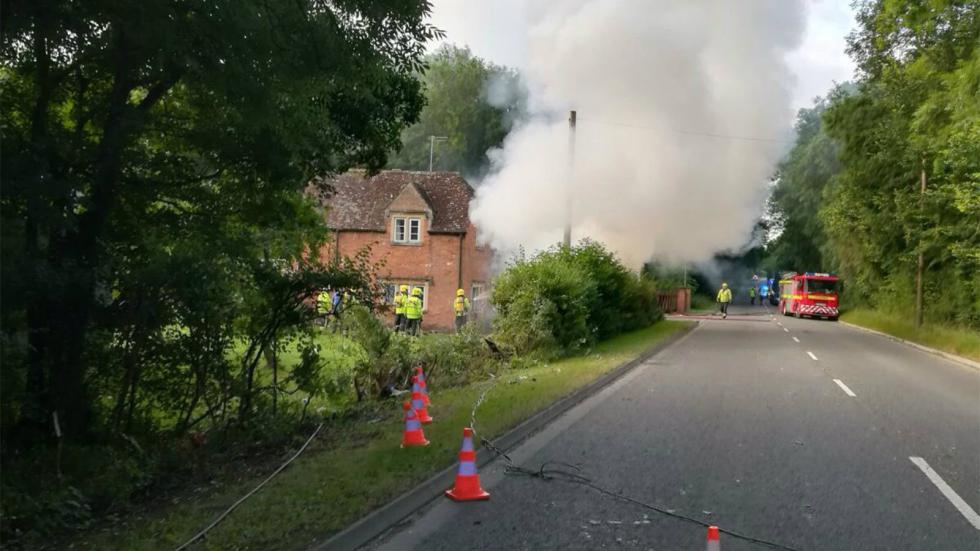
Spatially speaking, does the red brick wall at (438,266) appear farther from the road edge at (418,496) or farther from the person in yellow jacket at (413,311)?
the road edge at (418,496)

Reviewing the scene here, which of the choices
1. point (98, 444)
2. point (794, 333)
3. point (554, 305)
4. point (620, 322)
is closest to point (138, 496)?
point (98, 444)

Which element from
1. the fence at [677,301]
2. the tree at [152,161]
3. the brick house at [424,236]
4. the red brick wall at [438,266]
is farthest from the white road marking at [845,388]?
the fence at [677,301]

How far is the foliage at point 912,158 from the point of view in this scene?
21.4 m

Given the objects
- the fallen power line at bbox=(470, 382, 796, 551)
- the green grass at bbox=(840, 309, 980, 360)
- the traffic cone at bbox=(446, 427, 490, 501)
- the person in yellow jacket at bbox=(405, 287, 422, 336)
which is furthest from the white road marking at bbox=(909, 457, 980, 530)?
→ the person in yellow jacket at bbox=(405, 287, 422, 336)

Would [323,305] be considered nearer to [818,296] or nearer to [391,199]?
[391,199]

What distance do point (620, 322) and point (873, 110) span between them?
14.2m

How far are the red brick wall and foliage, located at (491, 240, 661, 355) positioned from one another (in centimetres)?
1427

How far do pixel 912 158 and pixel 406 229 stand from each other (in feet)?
68.2

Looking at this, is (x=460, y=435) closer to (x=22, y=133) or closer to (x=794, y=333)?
(x=22, y=133)

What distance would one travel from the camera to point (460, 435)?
29.8 feet

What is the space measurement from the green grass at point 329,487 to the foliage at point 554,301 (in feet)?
20.3

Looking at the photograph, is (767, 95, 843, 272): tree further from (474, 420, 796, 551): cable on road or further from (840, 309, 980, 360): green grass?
(474, 420, 796, 551): cable on road

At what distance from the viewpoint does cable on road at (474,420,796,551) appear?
5.78m

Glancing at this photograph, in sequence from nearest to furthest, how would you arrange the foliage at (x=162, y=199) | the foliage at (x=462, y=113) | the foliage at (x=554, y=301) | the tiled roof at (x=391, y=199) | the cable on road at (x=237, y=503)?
the cable on road at (x=237, y=503), the foliage at (x=162, y=199), the foliage at (x=554, y=301), the tiled roof at (x=391, y=199), the foliage at (x=462, y=113)
